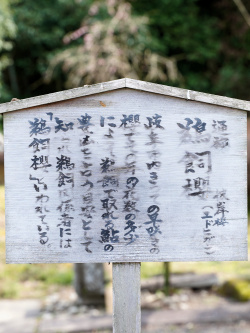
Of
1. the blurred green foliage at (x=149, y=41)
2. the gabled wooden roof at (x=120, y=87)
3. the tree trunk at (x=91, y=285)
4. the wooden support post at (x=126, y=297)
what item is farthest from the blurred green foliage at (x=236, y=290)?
the blurred green foliage at (x=149, y=41)

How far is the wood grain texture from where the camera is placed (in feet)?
6.83

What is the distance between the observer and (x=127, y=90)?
2.08 m

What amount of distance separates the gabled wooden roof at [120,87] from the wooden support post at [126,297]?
83cm

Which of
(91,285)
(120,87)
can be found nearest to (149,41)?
(91,285)

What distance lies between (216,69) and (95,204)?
994cm

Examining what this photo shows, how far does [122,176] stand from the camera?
209 cm

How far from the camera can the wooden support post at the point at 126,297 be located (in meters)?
2.19

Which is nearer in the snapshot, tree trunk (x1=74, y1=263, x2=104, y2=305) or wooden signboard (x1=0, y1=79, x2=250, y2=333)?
wooden signboard (x1=0, y1=79, x2=250, y2=333)

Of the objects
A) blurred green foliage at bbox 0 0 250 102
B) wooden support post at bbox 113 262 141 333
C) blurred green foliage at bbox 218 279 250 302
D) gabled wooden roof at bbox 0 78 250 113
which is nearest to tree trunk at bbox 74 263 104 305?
blurred green foliage at bbox 218 279 250 302

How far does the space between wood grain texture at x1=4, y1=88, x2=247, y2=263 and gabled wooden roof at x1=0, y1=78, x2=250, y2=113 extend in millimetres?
34

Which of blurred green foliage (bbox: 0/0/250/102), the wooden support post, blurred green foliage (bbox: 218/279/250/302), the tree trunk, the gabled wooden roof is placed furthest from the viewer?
blurred green foliage (bbox: 0/0/250/102)

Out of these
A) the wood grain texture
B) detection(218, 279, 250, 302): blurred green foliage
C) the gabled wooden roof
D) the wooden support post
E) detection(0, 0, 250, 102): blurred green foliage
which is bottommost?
detection(218, 279, 250, 302): blurred green foliage

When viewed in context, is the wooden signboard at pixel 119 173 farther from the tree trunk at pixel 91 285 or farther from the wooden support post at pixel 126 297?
the tree trunk at pixel 91 285

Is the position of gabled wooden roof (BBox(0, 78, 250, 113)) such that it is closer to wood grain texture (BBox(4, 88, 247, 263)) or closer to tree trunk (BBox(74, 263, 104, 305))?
wood grain texture (BBox(4, 88, 247, 263))
